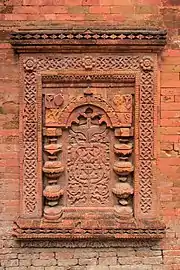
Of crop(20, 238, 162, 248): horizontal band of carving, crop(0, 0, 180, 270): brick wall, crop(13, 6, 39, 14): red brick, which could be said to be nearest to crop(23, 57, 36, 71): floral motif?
crop(0, 0, 180, 270): brick wall

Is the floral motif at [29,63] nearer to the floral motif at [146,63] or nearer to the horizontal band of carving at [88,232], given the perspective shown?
the floral motif at [146,63]

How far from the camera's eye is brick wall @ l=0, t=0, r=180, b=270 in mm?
5383

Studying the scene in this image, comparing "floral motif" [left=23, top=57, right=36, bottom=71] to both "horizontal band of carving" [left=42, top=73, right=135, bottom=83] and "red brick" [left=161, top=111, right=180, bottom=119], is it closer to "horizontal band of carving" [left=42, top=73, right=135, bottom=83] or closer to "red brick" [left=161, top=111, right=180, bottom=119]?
"horizontal band of carving" [left=42, top=73, right=135, bottom=83]

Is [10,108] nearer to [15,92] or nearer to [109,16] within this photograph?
[15,92]

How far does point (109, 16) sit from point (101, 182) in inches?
87.3

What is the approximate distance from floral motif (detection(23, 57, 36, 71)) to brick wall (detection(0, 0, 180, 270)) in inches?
6.1

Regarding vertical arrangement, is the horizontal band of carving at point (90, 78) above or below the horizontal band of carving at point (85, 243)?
above

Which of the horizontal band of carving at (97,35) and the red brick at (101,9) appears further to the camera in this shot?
the red brick at (101,9)

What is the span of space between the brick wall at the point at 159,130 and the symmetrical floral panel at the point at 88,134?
144 mm

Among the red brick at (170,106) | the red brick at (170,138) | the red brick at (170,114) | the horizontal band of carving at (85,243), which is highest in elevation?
the red brick at (170,106)

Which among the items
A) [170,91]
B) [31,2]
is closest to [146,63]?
[170,91]

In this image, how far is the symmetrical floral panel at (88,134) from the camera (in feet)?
17.6

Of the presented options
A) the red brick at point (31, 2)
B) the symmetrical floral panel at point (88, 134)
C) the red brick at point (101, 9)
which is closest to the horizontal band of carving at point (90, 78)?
the symmetrical floral panel at point (88, 134)

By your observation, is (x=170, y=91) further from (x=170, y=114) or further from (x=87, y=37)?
(x=87, y=37)
